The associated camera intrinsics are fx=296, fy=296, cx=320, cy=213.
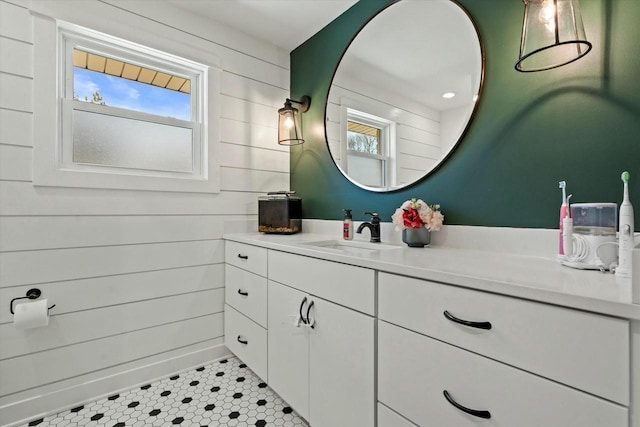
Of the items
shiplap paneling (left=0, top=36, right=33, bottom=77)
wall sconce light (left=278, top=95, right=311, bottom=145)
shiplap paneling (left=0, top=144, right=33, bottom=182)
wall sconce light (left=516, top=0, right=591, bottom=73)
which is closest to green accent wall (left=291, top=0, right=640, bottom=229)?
wall sconce light (left=516, top=0, right=591, bottom=73)

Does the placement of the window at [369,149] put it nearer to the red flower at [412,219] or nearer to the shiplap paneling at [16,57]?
the red flower at [412,219]

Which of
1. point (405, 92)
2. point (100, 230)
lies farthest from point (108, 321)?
point (405, 92)

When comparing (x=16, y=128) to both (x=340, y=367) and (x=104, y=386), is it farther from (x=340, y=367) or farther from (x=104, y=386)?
(x=340, y=367)

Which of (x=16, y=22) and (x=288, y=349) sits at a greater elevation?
(x=16, y=22)

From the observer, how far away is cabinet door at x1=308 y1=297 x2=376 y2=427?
1.07 metres

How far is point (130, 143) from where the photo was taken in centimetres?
190

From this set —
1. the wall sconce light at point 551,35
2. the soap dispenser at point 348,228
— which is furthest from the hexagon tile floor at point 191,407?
the wall sconce light at point 551,35

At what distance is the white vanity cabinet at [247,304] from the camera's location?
1691mm

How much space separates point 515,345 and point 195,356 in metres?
2.00

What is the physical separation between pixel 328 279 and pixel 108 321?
1.43 m

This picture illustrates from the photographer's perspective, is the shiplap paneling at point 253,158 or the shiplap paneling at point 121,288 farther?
the shiplap paneling at point 253,158

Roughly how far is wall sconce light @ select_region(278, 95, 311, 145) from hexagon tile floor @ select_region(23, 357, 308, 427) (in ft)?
5.50

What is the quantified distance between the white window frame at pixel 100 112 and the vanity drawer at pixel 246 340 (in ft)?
2.99

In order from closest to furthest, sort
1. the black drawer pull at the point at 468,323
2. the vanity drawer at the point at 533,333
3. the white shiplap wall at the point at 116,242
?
the vanity drawer at the point at 533,333, the black drawer pull at the point at 468,323, the white shiplap wall at the point at 116,242
